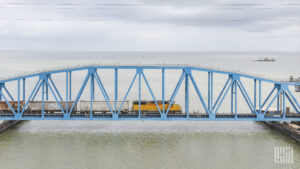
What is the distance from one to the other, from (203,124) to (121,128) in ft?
47.1

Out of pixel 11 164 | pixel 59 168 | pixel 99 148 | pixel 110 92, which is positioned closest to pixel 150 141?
pixel 99 148

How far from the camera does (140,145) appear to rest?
49938 millimetres

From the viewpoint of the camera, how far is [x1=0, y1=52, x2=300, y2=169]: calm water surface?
4338 centimetres

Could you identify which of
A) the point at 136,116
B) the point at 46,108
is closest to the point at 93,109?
the point at 136,116

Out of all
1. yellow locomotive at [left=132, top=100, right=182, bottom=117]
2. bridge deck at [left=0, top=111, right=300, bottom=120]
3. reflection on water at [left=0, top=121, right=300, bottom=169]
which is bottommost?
reflection on water at [left=0, top=121, right=300, bottom=169]

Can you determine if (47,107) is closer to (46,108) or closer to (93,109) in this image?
(46,108)

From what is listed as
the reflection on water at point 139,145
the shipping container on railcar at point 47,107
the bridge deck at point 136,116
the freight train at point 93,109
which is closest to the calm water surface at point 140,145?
the reflection on water at point 139,145

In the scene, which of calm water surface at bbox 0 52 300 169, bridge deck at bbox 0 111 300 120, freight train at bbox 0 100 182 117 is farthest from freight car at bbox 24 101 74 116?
calm water surface at bbox 0 52 300 169

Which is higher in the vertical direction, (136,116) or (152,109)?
(152,109)

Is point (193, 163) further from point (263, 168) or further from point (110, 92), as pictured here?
point (110, 92)

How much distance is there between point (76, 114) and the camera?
55.8 meters

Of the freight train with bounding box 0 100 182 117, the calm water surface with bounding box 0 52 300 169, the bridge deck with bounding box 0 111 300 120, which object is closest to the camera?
the calm water surface with bounding box 0 52 300 169

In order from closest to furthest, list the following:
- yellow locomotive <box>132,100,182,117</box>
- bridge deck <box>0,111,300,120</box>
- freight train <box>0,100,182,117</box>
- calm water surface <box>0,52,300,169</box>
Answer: calm water surface <box>0,52,300,169</box> → bridge deck <box>0,111,300,120</box> → freight train <box>0,100,182,117</box> → yellow locomotive <box>132,100,182,117</box>

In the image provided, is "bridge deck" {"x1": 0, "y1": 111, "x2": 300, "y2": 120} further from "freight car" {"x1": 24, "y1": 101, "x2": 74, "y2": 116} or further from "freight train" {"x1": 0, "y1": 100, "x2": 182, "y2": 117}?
"freight car" {"x1": 24, "y1": 101, "x2": 74, "y2": 116}
